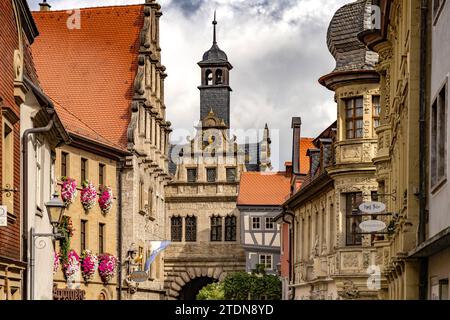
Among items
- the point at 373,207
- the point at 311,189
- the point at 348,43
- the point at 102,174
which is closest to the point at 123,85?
the point at 102,174

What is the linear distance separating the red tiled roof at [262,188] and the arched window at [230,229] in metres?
2.13

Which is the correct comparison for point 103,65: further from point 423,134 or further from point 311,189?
point 423,134

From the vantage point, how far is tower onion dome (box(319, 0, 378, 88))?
32281 mm

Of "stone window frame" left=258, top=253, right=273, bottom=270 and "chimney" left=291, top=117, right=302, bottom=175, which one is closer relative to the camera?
"chimney" left=291, top=117, right=302, bottom=175

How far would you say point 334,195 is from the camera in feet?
115

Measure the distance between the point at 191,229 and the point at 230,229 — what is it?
7.92 feet

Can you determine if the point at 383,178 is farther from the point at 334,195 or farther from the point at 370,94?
the point at 334,195

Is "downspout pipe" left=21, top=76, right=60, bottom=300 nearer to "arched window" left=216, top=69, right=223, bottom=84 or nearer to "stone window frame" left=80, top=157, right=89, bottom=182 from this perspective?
"stone window frame" left=80, top=157, right=89, bottom=182

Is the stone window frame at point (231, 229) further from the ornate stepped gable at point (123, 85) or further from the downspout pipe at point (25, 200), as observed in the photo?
the downspout pipe at point (25, 200)

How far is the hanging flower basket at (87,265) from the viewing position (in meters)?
41.1

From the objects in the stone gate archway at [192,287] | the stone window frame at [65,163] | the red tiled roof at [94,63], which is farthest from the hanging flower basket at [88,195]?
the stone gate archway at [192,287]

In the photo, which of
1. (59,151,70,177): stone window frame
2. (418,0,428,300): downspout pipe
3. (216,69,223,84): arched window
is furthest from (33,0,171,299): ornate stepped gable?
(216,69,223,84): arched window

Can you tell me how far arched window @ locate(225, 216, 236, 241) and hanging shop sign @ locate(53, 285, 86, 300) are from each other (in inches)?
1401

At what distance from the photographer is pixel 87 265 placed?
41.1 meters
